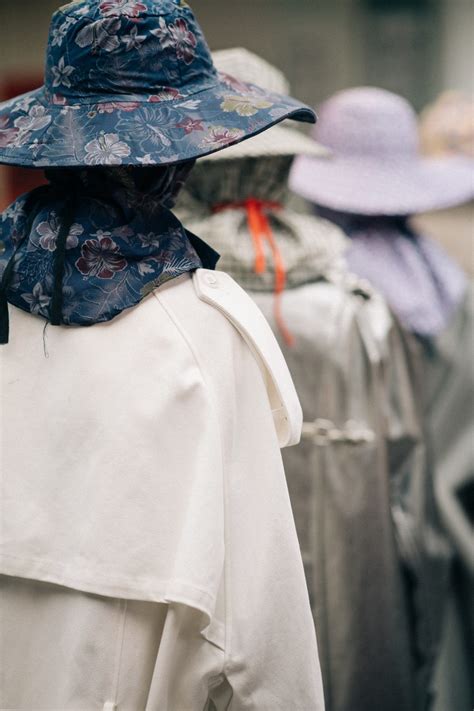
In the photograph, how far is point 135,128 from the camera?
0.83 meters

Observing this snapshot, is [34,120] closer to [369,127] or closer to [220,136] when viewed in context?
[220,136]

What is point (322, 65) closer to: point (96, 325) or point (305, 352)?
point (305, 352)

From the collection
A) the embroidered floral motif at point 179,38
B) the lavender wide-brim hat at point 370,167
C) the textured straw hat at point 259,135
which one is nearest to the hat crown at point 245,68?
the textured straw hat at point 259,135

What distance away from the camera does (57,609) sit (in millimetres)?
872

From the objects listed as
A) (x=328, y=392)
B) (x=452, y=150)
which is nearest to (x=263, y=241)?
(x=328, y=392)

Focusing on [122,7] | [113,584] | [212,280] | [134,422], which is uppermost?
[122,7]

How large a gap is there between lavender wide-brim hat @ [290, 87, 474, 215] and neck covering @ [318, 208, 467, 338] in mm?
65

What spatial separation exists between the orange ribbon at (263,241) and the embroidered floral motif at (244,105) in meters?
0.56

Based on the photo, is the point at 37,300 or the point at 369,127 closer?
the point at 37,300

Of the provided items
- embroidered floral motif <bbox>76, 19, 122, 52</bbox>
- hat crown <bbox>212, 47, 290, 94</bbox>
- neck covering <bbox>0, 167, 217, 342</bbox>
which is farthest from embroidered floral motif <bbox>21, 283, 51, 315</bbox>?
hat crown <bbox>212, 47, 290, 94</bbox>

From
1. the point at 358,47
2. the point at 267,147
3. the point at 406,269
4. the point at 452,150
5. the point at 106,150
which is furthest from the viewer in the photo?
the point at 358,47

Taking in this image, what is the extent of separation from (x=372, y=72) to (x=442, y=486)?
177 centimetres

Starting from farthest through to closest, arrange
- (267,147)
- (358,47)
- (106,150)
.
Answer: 1. (358,47)
2. (267,147)
3. (106,150)

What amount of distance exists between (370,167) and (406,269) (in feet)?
0.90
